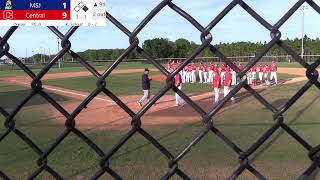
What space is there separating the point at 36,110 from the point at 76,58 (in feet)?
58.8

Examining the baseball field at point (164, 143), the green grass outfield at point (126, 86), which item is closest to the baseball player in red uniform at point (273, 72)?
the green grass outfield at point (126, 86)

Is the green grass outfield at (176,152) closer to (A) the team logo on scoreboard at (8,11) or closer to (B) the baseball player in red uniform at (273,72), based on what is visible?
(A) the team logo on scoreboard at (8,11)

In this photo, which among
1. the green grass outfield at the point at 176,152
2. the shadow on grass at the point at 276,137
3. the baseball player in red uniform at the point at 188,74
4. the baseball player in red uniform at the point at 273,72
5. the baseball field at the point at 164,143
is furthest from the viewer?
the baseball player in red uniform at the point at 188,74

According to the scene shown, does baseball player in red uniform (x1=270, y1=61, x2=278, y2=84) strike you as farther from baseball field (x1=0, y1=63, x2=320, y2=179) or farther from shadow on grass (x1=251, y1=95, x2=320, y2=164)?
shadow on grass (x1=251, y1=95, x2=320, y2=164)

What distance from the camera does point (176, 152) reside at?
1038 cm

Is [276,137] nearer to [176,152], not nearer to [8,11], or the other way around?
[176,152]

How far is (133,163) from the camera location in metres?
9.40
